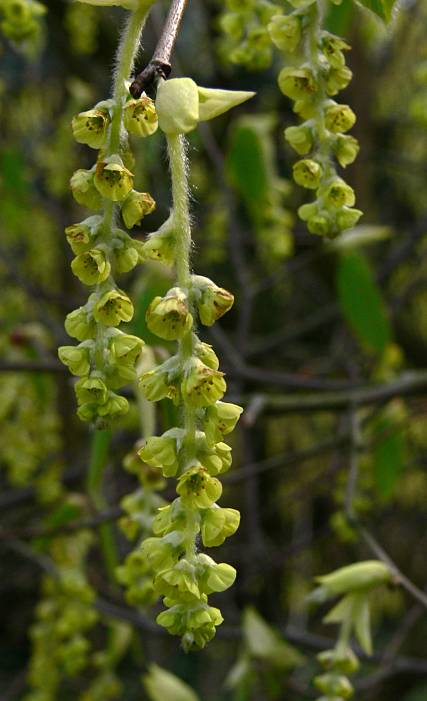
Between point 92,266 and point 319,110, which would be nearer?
point 92,266

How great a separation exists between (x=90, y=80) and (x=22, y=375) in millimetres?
2037

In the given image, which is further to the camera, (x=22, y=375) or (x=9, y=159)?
(x=9, y=159)

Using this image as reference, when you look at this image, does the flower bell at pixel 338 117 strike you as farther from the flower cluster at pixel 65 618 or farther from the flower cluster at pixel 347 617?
the flower cluster at pixel 65 618

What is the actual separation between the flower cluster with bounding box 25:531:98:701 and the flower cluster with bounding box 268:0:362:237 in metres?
1.12

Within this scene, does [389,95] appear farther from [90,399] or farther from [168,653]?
[90,399]

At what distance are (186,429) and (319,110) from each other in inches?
13.6

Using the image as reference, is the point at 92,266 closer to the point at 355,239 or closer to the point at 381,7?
the point at 381,7

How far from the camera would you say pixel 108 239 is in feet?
2.29

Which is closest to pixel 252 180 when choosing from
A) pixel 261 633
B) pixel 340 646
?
pixel 261 633

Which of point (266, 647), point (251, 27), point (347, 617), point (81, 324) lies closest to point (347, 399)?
point (266, 647)

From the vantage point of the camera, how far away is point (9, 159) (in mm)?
2625

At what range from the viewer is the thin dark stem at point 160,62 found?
681 mm

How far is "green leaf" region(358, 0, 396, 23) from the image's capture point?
804mm

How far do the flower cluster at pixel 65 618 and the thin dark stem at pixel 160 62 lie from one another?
123 centimetres
